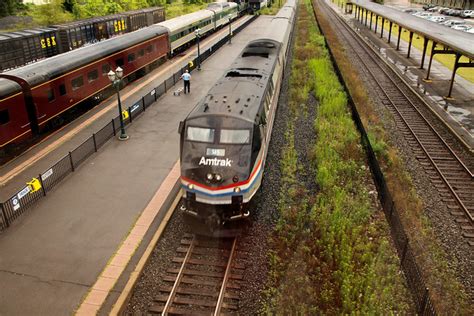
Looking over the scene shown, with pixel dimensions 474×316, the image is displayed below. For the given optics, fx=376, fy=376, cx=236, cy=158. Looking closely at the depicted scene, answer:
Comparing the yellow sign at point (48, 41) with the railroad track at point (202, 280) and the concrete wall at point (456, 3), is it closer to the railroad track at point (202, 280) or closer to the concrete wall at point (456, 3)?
the railroad track at point (202, 280)

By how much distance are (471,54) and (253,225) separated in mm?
17517

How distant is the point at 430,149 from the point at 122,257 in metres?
14.8

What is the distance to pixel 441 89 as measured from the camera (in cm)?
2753

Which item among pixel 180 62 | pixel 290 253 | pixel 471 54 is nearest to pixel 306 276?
pixel 290 253

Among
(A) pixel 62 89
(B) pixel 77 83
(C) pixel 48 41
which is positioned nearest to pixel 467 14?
(C) pixel 48 41

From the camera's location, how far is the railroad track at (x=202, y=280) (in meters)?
9.38

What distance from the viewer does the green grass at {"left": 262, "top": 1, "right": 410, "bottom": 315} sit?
9273 mm

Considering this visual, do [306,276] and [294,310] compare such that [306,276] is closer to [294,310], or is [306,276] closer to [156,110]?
[294,310]

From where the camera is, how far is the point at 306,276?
397 inches

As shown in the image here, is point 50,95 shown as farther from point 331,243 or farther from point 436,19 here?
point 436,19

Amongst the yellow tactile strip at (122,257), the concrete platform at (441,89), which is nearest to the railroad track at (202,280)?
the yellow tactile strip at (122,257)

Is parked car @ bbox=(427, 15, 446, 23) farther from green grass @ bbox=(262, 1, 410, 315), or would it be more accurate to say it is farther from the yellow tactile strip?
the yellow tactile strip

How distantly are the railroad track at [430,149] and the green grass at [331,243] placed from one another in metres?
2.83

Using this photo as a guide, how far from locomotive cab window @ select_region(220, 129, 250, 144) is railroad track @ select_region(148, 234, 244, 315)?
3.03 metres
